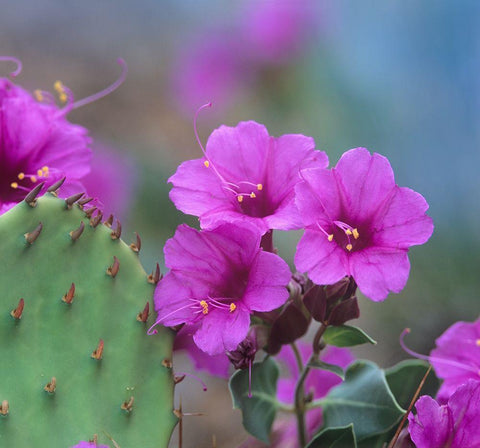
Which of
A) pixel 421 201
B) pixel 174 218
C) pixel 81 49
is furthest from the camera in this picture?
pixel 81 49

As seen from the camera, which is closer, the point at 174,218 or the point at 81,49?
the point at 174,218

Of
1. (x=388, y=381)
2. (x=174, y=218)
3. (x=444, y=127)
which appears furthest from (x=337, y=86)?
(x=388, y=381)

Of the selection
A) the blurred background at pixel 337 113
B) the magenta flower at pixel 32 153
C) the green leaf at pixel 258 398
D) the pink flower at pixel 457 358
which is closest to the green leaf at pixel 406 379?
the pink flower at pixel 457 358

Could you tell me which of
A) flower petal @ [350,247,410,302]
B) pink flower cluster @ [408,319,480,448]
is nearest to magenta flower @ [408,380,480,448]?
pink flower cluster @ [408,319,480,448]

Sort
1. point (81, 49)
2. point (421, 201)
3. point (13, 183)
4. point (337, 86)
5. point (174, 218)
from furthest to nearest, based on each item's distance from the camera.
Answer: point (81, 49) → point (337, 86) → point (174, 218) → point (13, 183) → point (421, 201)

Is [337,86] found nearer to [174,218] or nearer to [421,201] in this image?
[174,218]

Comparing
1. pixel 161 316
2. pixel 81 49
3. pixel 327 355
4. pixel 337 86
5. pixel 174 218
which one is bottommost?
pixel 81 49

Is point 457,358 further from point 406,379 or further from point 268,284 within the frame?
point 268,284
